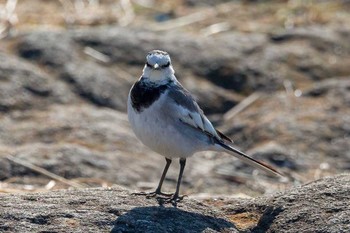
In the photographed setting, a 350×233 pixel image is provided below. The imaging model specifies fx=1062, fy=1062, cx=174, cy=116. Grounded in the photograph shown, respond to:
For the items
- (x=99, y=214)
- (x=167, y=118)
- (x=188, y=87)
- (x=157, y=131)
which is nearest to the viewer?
(x=99, y=214)

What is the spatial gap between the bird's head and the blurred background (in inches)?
95.6

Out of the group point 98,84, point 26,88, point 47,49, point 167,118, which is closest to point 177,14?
point 47,49

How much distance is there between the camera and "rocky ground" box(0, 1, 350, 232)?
36.9 feet

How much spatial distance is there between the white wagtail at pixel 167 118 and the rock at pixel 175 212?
441 mm

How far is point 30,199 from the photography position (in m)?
7.35

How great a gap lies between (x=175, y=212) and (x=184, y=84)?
6.26 m

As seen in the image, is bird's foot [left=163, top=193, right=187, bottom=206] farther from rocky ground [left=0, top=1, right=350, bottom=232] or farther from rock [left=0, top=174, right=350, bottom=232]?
rocky ground [left=0, top=1, right=350, bottom=232]

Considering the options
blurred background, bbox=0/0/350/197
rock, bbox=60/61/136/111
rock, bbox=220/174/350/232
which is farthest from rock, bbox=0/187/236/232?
rock, bbox=60/61/136/111

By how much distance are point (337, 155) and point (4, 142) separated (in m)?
3.71

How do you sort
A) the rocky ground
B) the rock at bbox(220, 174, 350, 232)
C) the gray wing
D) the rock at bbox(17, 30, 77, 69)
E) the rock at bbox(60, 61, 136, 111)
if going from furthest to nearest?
the rock at bbox(17, 30, 77, 69), the rock at bbox(60, 61, 136, 111), the rocky ground, the gray wing, the rock at bbox(220, 174, 350, 232)

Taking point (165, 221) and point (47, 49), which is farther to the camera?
point (47, 49)

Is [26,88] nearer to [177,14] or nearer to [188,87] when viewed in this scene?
[188,87]

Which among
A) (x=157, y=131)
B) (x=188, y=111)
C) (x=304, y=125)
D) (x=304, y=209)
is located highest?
(x=188, y=111)

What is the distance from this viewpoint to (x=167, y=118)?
316 inches
